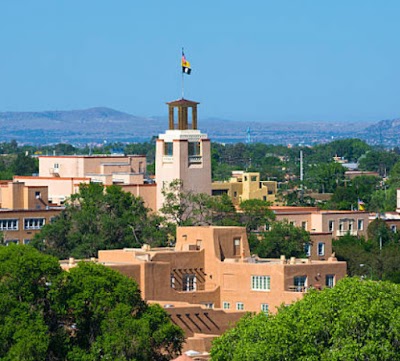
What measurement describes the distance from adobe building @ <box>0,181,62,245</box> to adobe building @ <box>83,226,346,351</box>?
2991 centimetres

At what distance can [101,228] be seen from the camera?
93.6m

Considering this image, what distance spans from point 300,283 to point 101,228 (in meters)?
21.3

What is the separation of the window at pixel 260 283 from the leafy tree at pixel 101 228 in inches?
629

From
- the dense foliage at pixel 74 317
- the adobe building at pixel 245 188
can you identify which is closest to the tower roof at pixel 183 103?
the adobe building at pixel 245 188

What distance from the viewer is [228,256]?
7694 cm

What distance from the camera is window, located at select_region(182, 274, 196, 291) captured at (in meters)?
75.6

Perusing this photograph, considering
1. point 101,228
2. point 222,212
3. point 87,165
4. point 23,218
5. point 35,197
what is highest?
point 87,165

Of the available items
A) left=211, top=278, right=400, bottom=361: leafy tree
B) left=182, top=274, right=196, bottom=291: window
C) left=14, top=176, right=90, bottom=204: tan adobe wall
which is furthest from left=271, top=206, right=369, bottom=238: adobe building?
left=211, top=278, right=400, bottom=361: leafy tree

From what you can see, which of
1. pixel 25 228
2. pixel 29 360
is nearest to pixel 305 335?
pixel 29 360

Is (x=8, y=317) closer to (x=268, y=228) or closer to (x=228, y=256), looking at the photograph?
(x=228, y=256)

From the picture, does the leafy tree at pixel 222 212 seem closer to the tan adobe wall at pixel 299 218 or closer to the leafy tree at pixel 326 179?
the tan adobe wall at pixel 299 218

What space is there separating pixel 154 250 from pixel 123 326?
19.2 metres

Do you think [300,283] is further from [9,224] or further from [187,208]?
[9,224]

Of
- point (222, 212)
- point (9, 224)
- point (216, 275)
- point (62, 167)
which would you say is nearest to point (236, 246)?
point (216, 275)
